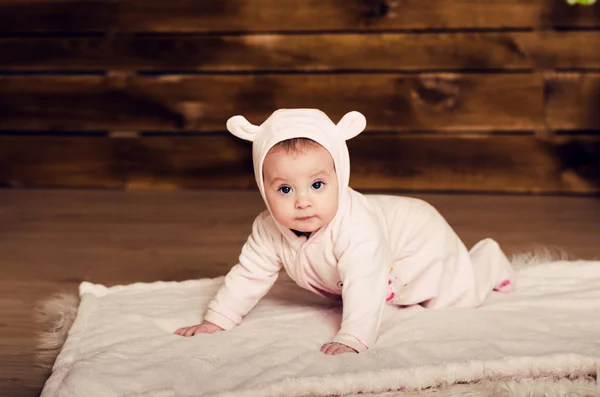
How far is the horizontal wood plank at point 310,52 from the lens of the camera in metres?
2.69

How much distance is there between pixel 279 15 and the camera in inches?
108

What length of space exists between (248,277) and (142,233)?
0.91m

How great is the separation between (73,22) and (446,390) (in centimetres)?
211

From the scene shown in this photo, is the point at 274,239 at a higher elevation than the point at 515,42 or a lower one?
lower

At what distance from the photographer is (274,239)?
148 cm

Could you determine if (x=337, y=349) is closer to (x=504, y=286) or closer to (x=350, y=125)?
(x=350, y=125)

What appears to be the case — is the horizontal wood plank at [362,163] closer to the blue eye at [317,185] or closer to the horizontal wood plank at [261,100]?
the horizontal wood plank at [261,100]

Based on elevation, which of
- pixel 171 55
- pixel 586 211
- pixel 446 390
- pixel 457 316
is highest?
pixel 171 55

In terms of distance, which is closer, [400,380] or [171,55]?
[400,380]

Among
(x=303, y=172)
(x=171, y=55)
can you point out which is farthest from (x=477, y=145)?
(x=303, y=172)

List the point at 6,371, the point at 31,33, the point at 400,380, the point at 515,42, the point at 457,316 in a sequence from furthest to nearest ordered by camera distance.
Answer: the point at 31,33 → the point at 515,42 → the point at 457,316 → the point at 6,371 → the point at 400,380

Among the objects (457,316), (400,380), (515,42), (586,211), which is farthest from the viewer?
(515,42)

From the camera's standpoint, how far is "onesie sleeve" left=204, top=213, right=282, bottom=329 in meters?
1.49

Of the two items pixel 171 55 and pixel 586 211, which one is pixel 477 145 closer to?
pixel 586 211
